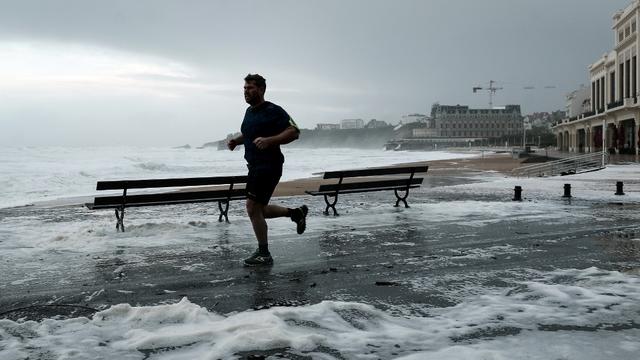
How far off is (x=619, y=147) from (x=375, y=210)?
4331 cm

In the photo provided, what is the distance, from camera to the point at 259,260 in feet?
20.5

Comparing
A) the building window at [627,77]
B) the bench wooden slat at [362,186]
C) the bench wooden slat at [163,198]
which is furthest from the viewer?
the building window at [627,77]

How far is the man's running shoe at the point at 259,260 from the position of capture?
6238 mm

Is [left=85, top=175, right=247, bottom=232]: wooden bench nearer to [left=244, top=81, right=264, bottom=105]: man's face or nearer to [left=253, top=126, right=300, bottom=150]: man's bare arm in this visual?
[left=244, top=81, right=264, bottom=105]: man's face

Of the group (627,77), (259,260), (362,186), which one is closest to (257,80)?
(259,260)

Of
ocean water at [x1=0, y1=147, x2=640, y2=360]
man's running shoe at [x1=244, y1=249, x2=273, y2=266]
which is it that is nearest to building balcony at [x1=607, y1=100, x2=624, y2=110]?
ocean water at [x1=0, y1=147, x2=640, y2=360]

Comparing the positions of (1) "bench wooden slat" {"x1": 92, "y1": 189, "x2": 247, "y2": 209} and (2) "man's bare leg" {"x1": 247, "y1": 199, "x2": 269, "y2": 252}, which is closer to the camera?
(2) "man's bare leg" {"x1": 247, "y1": 199, "x2": 269, "y2": 252}

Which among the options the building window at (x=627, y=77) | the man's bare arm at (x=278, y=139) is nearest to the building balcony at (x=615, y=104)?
the building window at (x=627, y=77)

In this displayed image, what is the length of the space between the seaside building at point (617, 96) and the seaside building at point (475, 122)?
394 feet

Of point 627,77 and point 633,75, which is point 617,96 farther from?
point 633,75

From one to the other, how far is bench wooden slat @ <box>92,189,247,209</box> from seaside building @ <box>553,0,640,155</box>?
38.6 m

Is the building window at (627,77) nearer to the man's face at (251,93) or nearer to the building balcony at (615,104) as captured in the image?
the building balcony at (615,104)

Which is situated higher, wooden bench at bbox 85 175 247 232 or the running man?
the running man

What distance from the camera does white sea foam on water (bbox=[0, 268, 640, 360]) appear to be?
3471 millimetres
